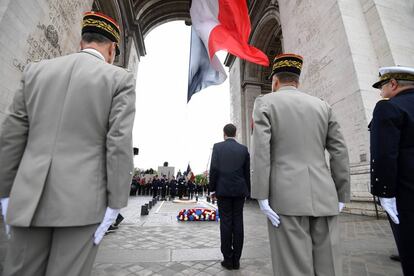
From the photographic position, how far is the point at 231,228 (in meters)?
3.00

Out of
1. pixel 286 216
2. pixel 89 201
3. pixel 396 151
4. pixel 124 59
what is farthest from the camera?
pixel 124 59

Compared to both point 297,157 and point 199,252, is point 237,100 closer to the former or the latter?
point 199,252

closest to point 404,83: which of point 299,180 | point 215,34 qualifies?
point 299,180

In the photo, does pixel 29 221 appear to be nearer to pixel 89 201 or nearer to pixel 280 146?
pixel 89 201

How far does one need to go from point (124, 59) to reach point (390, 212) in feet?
56.8

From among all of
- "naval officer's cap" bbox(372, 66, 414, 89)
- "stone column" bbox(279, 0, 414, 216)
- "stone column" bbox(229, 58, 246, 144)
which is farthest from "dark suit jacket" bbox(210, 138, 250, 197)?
"stone column" bbox(229, 58, 246, 144)

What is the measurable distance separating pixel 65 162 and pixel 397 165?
2395 millimetres

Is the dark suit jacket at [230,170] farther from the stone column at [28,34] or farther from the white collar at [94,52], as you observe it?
the stone column at [28,34]

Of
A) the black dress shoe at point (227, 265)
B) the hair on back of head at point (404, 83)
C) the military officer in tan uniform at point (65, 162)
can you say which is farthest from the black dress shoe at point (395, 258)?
the military officer in tan uniform at point (65, 162)

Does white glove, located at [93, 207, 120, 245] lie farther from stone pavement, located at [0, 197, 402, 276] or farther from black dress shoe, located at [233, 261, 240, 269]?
black dress shoe, located at [233, 261, 240, 269]

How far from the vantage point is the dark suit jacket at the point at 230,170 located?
10.0 feet

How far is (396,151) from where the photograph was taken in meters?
1.72

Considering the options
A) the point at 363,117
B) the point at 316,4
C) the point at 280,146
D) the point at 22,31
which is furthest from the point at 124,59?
the point at 280,146

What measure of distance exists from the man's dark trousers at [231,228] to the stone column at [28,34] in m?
→ 5.00
